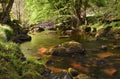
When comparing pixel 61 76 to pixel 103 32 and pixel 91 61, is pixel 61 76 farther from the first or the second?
pixel 103 32

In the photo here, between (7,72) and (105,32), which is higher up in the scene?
(7,72)

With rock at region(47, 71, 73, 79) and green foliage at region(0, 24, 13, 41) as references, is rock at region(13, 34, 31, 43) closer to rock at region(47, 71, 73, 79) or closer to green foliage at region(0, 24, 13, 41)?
green foliage at region(0, 24, 13, 41)

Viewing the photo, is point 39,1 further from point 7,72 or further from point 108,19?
point 7,72

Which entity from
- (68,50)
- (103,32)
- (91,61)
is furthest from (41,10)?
(91,61)

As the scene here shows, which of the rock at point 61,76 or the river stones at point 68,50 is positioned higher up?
the rock at point 61,76

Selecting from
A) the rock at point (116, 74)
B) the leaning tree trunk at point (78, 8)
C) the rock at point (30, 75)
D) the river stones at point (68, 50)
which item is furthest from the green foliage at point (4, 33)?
the leaning tree trunk at point (78, 8)

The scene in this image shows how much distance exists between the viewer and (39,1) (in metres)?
32.9

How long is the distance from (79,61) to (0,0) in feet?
37.6

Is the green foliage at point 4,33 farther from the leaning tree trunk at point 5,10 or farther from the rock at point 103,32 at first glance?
the rock at point 103,32

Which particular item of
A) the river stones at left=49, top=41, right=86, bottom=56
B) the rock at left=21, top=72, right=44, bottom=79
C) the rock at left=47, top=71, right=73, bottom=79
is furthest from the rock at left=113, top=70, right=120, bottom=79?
the river stones at left=49, top=41, right=86, bottom=56

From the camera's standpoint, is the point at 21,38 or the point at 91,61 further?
the point at 21,38

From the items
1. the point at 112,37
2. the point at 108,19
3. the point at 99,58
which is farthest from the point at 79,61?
the point at 108,19

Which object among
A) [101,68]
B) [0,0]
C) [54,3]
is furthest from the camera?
[54,3]

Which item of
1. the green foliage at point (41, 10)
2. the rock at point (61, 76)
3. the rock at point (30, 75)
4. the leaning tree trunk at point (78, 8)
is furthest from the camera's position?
the green foliage at point (41, 10)
